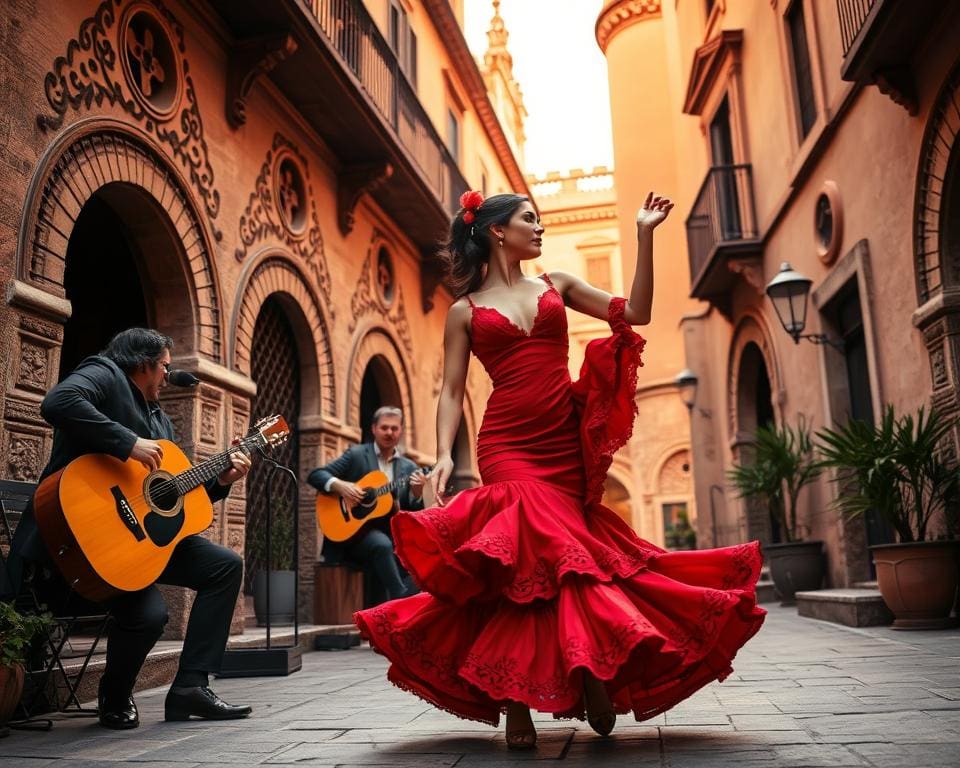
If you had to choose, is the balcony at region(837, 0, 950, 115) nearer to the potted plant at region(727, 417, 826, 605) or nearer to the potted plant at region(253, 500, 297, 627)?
the potted plant at region(727, 417, 826, 605)

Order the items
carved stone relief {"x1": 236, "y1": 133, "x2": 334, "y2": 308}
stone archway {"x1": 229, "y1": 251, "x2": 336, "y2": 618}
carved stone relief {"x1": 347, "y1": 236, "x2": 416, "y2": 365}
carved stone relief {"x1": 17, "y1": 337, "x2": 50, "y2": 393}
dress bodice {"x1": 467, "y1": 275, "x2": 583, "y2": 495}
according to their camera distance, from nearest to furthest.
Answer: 1. dress bodice {"x1": 467, "y1": 275, "x2": 583, "y2": 495}
2. carved stone relief {"x1": 17, "y1": 337, "x2": 50, "y2": 393}
3. carved stone relief {"x1": 236, "y1": 133, "x2": 334, "y2": 308}
4. stone archway {"x1": 229, "y1": 251, "x2": 336, "y2": 618}
5. carved stone relief {"x1": 347, "y1": 236, "x2": 416, "y2": 365}

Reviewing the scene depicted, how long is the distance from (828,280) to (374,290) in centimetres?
546

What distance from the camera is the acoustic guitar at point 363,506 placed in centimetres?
771

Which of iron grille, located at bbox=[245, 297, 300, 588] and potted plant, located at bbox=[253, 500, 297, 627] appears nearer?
potted plant, located at bbox=[253, 500, 297, 627]

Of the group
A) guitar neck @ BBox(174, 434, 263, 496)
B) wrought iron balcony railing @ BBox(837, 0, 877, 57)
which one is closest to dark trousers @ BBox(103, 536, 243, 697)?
guitar neck @ BBox(174, 434, 263, 496)

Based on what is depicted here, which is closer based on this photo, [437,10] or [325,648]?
[325,648]

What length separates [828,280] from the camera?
10.4 metres

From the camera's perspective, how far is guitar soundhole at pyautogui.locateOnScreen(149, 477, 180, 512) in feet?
13.3

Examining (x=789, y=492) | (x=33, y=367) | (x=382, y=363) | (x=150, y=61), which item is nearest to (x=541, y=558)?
(x=33, y=367)

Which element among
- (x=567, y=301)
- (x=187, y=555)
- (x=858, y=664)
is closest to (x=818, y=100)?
(x=858, y=664)

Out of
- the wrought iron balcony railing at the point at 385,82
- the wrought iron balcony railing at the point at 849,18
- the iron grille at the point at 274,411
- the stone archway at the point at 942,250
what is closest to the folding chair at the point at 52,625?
the iron grille at the point at 274,411

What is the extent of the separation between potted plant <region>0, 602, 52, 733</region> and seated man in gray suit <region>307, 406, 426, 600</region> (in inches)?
150

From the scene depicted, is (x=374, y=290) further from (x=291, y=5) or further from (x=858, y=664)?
(x=858, y=664)

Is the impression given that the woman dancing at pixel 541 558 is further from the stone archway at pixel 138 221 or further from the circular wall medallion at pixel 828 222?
the circular wall medallion at pixel 828 222
